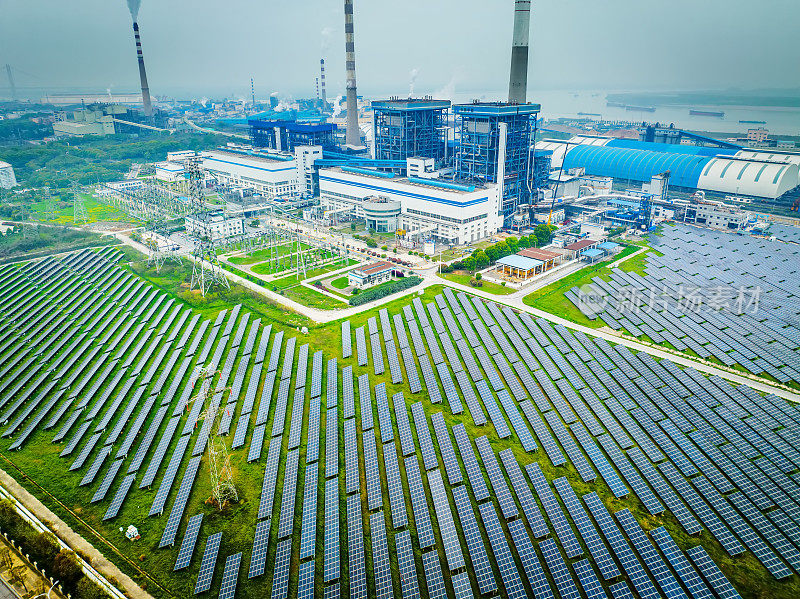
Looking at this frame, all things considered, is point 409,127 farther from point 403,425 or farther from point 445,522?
point 445,522

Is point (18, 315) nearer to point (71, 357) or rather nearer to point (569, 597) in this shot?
point (71, 357)

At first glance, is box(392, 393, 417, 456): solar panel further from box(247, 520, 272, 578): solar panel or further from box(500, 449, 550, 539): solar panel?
box(247, 520, 272, 578): solar panel

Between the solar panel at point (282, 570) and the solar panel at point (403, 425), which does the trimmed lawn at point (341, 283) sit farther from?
the solar panel at point (282, 570)

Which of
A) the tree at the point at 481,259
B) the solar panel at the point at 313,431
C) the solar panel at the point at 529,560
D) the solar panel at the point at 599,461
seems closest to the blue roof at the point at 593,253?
the tree at the point at 481,259

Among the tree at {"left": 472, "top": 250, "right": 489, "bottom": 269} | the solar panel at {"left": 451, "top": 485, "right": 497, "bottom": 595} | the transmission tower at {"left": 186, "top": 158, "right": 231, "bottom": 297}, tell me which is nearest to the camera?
the solar panel at {"left": 451, "top": 485, "right": 497, "bottom": 595}

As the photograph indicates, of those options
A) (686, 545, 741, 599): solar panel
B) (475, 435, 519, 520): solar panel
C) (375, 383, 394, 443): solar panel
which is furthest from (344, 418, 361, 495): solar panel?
(686, 545, 741, 599): solar panel

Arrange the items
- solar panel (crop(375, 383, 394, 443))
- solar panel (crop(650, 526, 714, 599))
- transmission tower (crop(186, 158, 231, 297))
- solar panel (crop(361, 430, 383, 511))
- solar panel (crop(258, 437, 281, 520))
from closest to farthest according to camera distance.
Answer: solar panel (crop(650, 526, 714, 599)) < solar panel (crop(258, 437, 281, 520)) < solar panel (crop(361, 430, 383, 511)) < solar panel (crop(375, 383, 394, 443)) < transmission tower (crop(186, 158, 231, 297))
